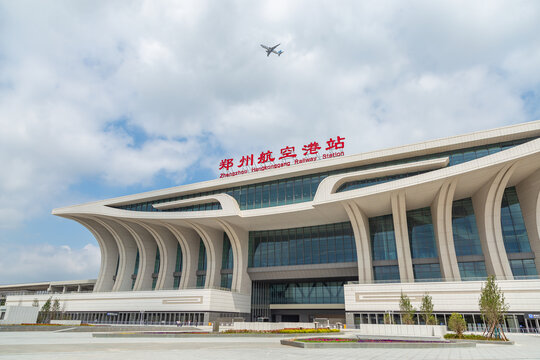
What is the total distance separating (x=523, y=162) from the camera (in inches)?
1164

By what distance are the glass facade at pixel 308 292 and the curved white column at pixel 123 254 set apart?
840 inches

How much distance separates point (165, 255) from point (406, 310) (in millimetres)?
32310

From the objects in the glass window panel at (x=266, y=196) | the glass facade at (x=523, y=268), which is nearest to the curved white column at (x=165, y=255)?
the glass window panel at (x=266, y=196)

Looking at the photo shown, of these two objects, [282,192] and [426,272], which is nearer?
[426,272]

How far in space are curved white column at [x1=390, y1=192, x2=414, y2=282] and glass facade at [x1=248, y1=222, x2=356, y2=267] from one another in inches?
233

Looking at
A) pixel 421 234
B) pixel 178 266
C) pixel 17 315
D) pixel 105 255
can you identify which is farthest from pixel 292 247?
pixel 105 255

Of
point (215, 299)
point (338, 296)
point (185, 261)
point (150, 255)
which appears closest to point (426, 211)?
point (338, 296)

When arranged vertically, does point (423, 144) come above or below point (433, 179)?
above

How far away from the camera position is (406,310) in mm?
28969

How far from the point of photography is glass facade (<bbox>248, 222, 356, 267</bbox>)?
4128 centimetres

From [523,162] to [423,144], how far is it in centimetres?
865

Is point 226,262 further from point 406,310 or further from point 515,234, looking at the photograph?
point 515,234

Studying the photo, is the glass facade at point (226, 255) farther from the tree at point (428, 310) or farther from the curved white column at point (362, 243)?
the tree at point (428, 310)

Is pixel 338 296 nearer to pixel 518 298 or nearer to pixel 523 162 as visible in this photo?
pixel 518 298
